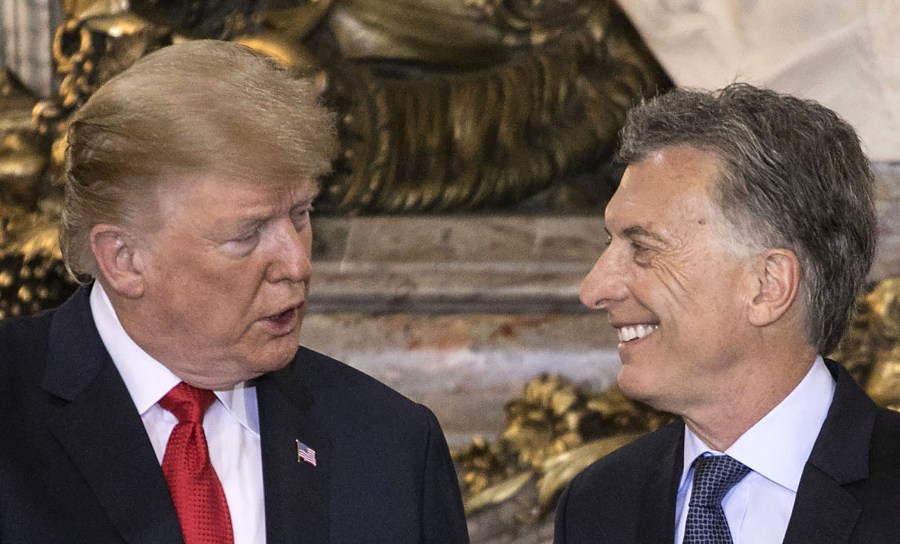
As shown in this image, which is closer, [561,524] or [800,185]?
[800,185]

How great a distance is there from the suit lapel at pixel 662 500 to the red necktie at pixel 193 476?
78cm

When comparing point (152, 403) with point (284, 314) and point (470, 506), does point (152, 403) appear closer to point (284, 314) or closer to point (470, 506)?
point (284, 314)

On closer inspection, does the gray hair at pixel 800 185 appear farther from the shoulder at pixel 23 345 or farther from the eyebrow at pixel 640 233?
the shoulder at pixel 23 345

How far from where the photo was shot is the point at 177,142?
8.45 ft

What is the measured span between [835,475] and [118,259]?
130cm

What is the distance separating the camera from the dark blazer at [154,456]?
2.55 m

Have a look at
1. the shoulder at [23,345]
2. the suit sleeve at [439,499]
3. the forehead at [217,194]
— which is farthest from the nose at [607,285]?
the shoulder at [23,345]

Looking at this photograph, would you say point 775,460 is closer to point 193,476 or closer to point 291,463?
point 291,463

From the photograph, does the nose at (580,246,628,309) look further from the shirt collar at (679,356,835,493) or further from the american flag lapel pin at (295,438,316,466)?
the american flag lapel pin at (295,438,316,466)

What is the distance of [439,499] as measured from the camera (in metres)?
2.93

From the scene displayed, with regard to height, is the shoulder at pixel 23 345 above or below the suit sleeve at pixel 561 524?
above

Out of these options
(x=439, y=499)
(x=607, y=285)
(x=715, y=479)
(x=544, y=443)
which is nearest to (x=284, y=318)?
(x=439, y=499)

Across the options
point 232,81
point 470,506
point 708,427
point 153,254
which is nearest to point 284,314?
point 153,254

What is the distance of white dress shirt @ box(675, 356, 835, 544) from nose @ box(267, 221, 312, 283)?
0.85 m
